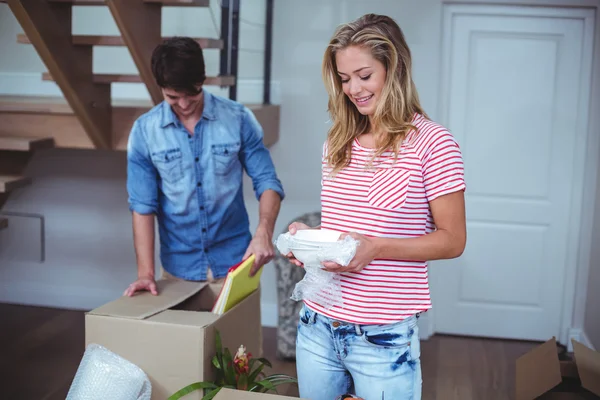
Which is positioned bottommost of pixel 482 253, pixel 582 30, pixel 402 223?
pixel 482 253

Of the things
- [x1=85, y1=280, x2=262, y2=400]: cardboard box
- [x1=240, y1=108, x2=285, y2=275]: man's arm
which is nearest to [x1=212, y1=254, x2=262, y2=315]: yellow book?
[x1=85, y1=280, x2=262, y2=400]: cardboard box

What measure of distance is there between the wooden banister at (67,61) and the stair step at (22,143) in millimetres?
221

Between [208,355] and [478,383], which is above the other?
[208,355]

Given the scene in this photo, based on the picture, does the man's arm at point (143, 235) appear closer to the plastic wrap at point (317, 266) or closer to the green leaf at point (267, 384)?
the green leaf at point (267, 384)

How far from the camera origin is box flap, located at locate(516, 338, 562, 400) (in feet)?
7.93

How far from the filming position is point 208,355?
1626 mm

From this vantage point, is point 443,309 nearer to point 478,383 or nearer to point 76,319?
point 478,383

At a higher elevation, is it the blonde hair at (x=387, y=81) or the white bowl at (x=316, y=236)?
the blonde hair at (x=387, y=81)

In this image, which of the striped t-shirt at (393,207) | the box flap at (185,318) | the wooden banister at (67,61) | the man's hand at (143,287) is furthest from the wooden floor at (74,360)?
the striped t-shirt at (393,207)

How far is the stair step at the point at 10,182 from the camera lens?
301 cm

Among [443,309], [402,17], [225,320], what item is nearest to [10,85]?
[402,17]

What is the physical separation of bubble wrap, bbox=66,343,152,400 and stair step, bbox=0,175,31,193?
1618mm

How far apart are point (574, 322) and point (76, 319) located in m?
2.87

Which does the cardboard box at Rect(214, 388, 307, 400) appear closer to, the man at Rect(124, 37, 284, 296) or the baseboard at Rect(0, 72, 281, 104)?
the man at Rect(124, 37, 284, 296)
